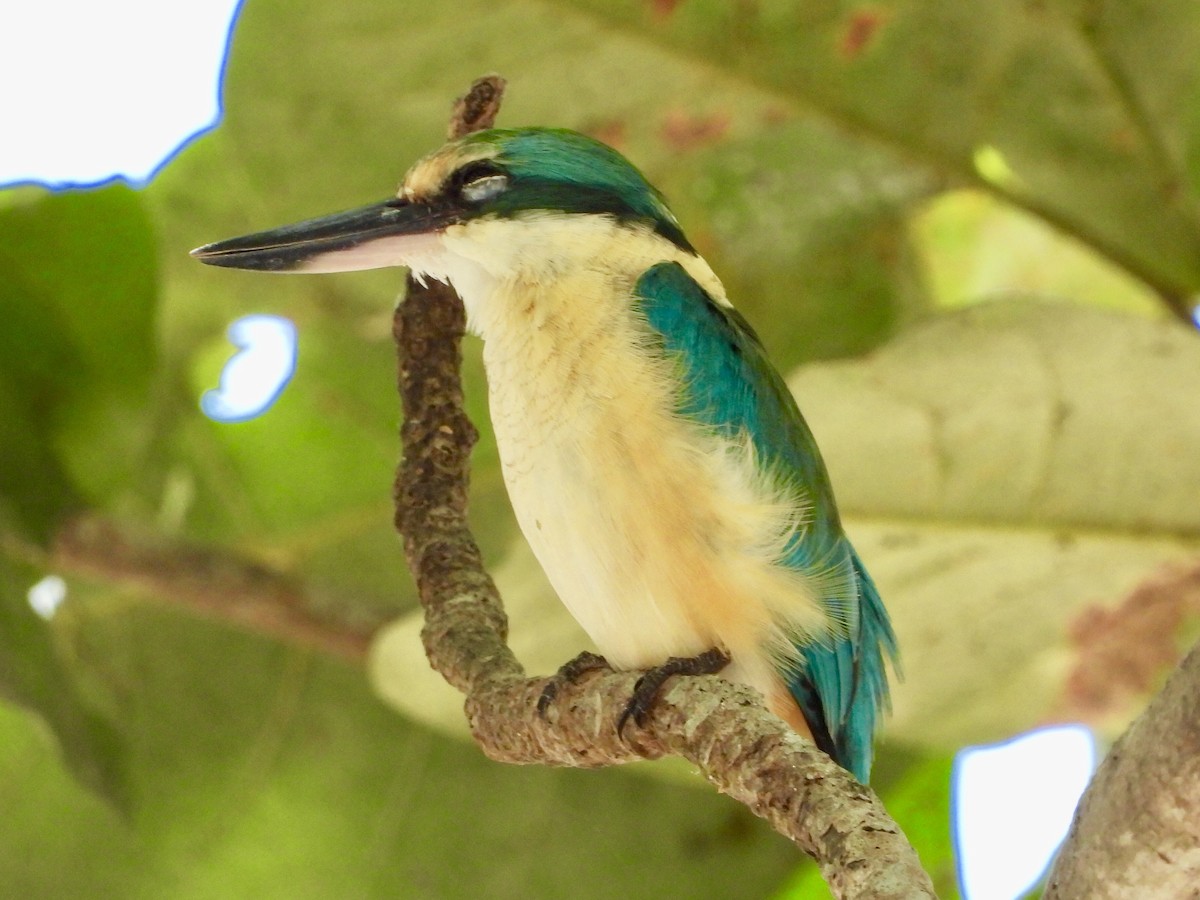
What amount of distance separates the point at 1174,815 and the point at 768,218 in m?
2.43

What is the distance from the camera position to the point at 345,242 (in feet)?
6.63

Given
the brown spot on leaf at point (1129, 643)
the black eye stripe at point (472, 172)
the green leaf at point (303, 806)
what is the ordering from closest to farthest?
1. the black eye stripe at point (472, 172)
2. the brown spot on leaf at point (1129, 643)
3. the green leaf at point (303, 806)

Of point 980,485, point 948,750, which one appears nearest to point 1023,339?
point 980,485

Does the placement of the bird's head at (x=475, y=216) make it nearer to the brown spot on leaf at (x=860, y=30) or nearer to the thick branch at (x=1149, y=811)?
the thick branch at (x=1149, y=811)

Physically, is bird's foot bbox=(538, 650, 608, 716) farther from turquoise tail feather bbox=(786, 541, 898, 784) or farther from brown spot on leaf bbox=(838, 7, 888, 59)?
brown spot on leaf bbox=(838, 7, 888, 59)

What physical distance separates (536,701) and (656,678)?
145 mm

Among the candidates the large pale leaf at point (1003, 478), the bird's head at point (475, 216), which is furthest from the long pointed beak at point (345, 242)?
the large pale leaf at point (1003, 478)

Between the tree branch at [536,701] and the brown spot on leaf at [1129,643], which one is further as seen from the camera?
the brown spot on leaf at [1129,643]

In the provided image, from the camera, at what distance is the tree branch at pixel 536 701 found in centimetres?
125

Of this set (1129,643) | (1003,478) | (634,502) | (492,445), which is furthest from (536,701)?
(492,445)

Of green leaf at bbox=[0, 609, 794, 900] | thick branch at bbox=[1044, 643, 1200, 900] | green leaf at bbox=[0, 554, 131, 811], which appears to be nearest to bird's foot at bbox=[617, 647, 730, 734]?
thick branch at bbox=[1044, 643, 1200, 900]

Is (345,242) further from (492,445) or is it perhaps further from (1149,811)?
(492,445)

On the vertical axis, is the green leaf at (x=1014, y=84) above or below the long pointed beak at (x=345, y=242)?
above

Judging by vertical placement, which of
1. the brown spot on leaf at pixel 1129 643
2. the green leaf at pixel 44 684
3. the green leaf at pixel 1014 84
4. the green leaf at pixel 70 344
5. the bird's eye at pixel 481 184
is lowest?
the brown spot on leaf at pixel 1129 643
